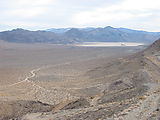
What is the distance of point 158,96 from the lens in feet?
70.1

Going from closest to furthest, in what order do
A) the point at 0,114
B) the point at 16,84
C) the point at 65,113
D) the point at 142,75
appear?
1. the point at 65,113
2. the point at 0,114
3. the point at 142,75
4. the point at 16,84

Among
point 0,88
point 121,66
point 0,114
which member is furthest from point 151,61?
point 0,114

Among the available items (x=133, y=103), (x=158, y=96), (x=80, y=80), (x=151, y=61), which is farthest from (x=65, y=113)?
(x=151, y=61)

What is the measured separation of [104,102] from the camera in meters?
25.5

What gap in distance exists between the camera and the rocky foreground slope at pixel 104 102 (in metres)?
18.8

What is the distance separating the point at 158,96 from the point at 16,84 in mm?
32454

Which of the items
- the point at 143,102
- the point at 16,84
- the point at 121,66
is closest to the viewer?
the point at 143,102

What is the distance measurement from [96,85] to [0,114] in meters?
21.0

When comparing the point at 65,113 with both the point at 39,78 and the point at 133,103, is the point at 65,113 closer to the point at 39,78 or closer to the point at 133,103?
the point at 133,103

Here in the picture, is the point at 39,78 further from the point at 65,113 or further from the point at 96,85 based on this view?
the point at 65,113

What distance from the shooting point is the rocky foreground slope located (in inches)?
741

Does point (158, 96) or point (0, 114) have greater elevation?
point (158, 96)

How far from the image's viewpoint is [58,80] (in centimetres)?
5347

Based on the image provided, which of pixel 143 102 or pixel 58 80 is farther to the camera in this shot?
pixel 58 80
